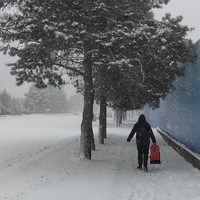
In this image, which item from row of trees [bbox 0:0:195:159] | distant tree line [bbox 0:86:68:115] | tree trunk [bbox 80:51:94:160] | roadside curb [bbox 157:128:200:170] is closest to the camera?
row of trees [bbox 0:0:195:159]

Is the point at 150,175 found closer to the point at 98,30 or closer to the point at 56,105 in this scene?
the point at 98,30

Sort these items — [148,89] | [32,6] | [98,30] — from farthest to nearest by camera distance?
[148,89]
[98,30]
[32,6]

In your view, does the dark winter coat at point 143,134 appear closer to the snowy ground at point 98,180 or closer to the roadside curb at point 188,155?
the snowy ground at point 98,180

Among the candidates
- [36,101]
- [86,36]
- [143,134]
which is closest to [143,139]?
[143,134]

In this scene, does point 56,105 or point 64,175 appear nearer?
point 64,175

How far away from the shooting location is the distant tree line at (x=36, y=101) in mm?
85375

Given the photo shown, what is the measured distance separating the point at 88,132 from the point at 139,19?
4.11m

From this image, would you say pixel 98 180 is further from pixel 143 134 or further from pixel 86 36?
pixel 86 36

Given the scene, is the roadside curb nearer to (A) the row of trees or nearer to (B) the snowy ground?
(B) the snowy ground

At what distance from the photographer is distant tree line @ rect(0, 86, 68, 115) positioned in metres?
85.4

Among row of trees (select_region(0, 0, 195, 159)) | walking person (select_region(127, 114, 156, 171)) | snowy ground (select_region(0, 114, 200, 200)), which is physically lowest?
snowy ground (select_region(0, 114, 200, 200))

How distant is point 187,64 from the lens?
17.4m

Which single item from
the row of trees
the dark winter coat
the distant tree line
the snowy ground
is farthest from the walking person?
the distant tree line

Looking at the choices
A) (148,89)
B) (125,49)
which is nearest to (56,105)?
(148,89)
